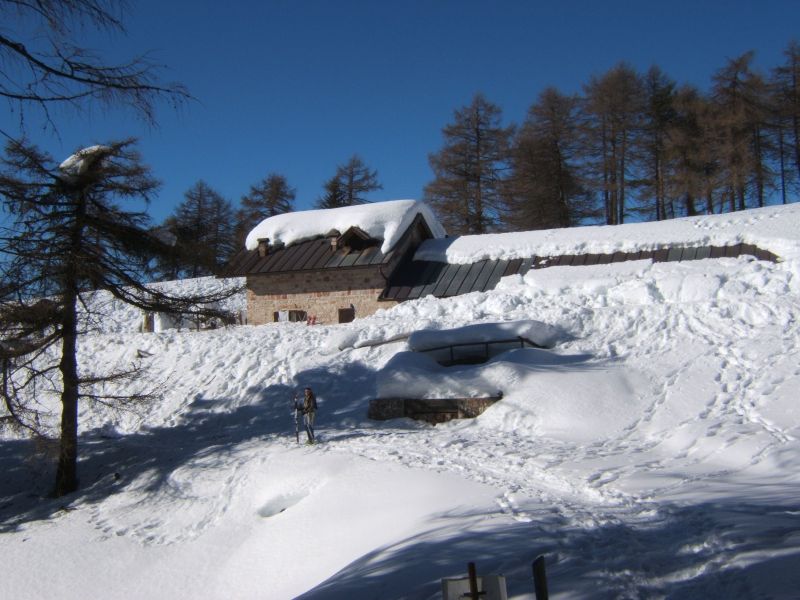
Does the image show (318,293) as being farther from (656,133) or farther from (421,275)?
(656,133)

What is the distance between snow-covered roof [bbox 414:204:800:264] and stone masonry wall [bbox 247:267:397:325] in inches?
93.8

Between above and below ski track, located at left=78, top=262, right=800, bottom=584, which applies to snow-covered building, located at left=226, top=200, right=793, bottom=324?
above

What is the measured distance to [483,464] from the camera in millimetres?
9312

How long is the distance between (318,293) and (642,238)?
10749 mm

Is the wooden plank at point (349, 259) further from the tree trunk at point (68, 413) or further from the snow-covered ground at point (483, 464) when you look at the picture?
the tree trunk at point (68, 413)

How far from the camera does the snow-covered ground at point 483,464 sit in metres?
5.62

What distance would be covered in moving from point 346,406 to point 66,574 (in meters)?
6.22

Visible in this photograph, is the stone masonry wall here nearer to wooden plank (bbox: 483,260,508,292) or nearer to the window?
the window

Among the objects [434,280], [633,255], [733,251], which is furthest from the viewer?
[434,280]

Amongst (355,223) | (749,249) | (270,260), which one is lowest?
(749,249)

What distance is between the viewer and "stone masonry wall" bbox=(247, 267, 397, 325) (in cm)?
2112

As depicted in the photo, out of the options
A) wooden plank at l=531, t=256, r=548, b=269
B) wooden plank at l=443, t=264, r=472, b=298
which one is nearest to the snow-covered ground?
Answer: wooden plank at l=531, t=256, r=548, b=269

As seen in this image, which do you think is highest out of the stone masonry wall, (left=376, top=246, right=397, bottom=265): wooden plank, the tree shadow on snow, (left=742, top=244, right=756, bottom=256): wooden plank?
(left=376, top=246, right=397, bottom=265): wooden plank

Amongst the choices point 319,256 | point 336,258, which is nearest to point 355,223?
point 336,258
